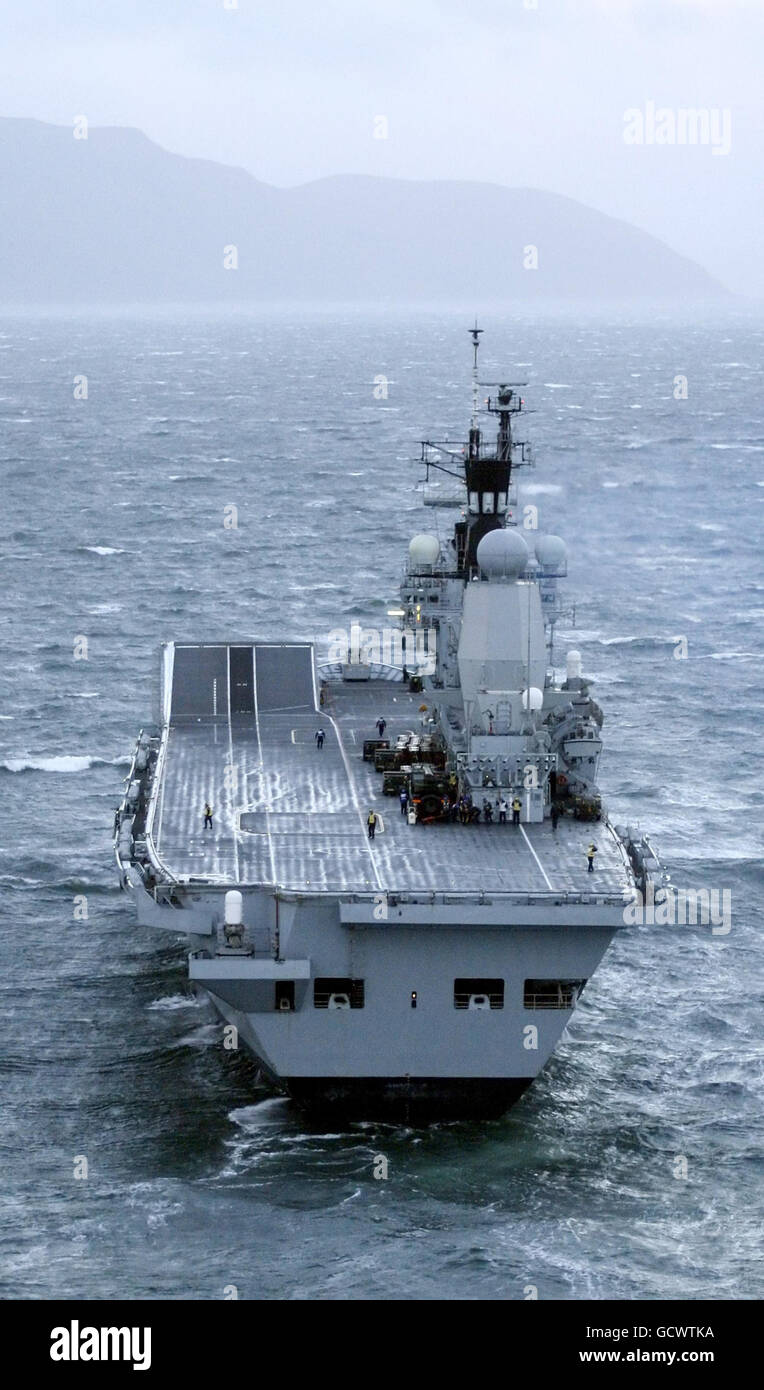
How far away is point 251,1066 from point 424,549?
45.5 ft

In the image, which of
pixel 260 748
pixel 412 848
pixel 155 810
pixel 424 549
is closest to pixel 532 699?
pixel 412 848

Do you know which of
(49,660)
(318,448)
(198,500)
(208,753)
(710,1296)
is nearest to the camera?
(710,1296)

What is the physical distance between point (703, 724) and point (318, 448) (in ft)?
216

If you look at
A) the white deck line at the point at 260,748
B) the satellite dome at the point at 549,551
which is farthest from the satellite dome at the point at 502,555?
the white deck line at the point at 260,748

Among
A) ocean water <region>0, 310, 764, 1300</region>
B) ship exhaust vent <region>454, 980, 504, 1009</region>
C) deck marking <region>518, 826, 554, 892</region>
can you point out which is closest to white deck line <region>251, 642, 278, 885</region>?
ocean water <region>0, 310, 764, 1300</region>

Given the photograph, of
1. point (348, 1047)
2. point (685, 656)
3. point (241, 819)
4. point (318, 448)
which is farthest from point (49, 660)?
point (318, 448)

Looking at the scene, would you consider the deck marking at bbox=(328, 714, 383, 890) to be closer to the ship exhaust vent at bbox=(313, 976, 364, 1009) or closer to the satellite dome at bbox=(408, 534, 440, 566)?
the ship exhaust vent at bbox=(313, 976, 364, 1009)

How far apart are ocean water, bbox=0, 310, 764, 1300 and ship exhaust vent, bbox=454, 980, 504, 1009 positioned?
1924mm

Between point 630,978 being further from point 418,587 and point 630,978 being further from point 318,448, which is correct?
point 318,448

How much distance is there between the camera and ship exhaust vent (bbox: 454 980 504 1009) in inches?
1194

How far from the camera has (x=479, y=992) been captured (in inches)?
1197

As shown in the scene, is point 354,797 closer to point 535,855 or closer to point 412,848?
point 412,848

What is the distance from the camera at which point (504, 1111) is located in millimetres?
31047

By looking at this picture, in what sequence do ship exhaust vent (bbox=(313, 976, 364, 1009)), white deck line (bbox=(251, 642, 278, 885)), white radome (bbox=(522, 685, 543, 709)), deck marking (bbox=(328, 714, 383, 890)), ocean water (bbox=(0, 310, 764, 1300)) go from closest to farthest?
ocean water (bbox=(0, 310, 764, 1300))
ship exhaust vent (bbox=(313, 976, 364, 1009))
deck marking (bbox=(328, 714, 383, 890))
white deck line (bbox=(251, 642, 278, 885))
white radome (bbox=(522, 685, 543, 709))
